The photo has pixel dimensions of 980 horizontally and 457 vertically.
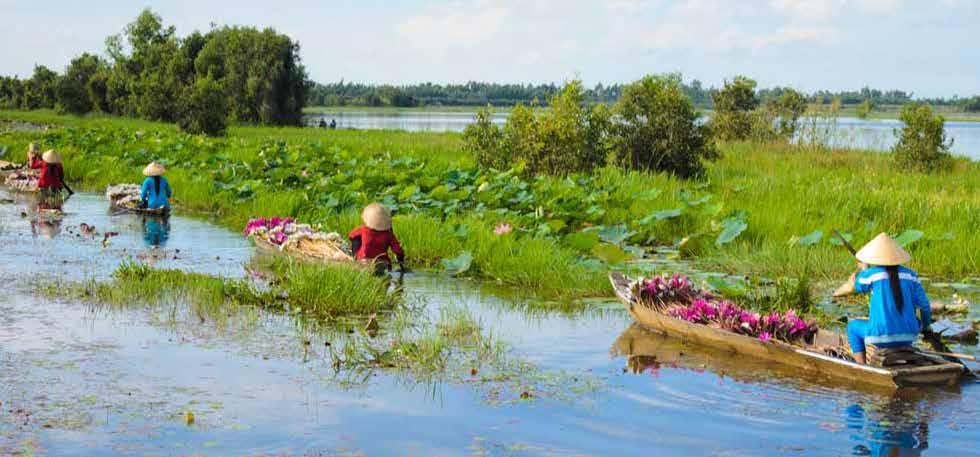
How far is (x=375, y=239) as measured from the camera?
36.5 ft

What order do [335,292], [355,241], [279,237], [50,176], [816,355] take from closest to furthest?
[816,355]
[335,292]
[355,241]
[279,237]
[50,176]

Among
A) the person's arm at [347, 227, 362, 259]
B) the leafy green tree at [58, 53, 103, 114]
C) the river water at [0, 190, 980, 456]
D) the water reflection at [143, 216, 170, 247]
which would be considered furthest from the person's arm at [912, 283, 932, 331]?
the leafy green tree at [58, 53, 103, 114]

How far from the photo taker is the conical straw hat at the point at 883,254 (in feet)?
23.6

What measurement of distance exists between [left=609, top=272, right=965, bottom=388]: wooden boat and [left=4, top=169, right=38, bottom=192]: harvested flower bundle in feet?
50.3

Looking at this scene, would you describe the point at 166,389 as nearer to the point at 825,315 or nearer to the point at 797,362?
the point at 797,362

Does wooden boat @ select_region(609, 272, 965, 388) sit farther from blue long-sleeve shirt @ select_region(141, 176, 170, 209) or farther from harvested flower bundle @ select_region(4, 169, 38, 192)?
harvested flower bundle @ select_region(4, 169, 38, 192)

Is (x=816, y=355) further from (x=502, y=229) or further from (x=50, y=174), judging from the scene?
(x=50, y=174)

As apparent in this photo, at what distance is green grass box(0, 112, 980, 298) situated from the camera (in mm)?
11477

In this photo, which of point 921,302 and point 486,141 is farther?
point 486,141

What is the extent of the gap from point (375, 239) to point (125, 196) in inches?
323

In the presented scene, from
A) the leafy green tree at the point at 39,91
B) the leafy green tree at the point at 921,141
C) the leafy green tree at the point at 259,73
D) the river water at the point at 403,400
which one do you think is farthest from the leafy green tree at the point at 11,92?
the river water at the point at 403,400

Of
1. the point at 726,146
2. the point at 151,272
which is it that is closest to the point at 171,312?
the point at 151,272

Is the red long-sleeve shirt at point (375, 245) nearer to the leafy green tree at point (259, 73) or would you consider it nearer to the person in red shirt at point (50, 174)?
the person in red shirt at point (50, 174)

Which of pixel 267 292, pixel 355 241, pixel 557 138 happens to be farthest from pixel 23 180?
pixel 267 292
